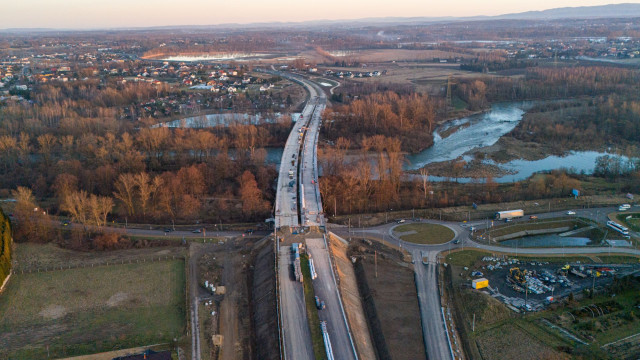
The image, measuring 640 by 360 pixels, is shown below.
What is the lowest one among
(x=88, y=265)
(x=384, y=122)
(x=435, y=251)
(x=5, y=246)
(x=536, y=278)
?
(x=536, y=278)

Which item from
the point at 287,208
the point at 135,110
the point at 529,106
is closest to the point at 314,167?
the point at 287,208

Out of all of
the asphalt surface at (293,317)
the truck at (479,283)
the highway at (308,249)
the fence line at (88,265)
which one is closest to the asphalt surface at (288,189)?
the highway at (308,249)

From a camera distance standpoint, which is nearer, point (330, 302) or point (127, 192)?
point (330, 302)

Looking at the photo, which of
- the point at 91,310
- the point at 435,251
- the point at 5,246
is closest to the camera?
the point at 91,310

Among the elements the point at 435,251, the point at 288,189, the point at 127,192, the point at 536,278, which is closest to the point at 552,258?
the point at 536,278

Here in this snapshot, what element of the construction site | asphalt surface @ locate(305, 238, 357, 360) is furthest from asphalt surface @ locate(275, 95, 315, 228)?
the construction site

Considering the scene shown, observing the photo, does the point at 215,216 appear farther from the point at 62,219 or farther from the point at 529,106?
the point at 529,106

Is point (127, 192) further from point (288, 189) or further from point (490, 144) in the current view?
point (490, 144)
